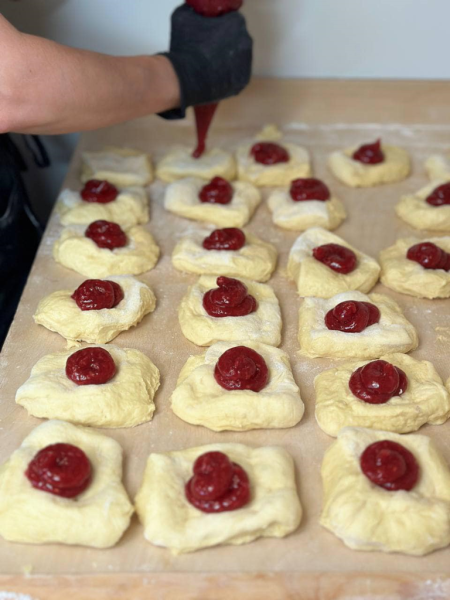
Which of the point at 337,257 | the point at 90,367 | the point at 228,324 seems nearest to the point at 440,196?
the point at 337,257

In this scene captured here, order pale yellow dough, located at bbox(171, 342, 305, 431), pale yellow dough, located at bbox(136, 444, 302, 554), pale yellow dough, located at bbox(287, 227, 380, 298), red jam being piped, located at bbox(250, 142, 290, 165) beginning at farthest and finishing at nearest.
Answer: red jam being piped, located at bbox(250, 142, 290, 165), pale yellow dough, located at bbox(287, 227, 380, 298), pale yellow dough, located at bbox(171, 342, 305, 431), pale yellow dough, located at bbox(136, 444, 302, 554)

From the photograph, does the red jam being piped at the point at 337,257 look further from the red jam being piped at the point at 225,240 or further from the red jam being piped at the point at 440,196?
the red jam being piped at the point at 440,196

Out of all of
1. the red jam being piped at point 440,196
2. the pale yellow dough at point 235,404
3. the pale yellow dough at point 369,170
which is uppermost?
the pale yellow dough at point 235,404

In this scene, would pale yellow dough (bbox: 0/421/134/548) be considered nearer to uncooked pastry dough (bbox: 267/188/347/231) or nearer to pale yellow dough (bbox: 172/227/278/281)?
pale yellow dough (bbox: 172/227/278/281)

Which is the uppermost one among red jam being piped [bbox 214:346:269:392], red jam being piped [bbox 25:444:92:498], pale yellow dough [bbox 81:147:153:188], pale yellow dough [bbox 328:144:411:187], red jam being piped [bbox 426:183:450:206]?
red jam being piped [bbox 25:444:92:498]

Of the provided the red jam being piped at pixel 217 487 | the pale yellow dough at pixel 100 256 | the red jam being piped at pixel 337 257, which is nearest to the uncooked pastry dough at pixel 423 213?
the red jam being piped at pixel 337 257


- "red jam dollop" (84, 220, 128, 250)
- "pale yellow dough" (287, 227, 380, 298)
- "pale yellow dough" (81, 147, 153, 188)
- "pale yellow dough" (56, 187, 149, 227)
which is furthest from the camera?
"pale yellow dough" (81, 147, 153, 188)

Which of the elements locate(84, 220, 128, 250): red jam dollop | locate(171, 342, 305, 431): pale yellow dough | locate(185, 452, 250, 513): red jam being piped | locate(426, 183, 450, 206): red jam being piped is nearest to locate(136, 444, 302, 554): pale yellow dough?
locate(185, 452, 250, 513): red jam being piped
